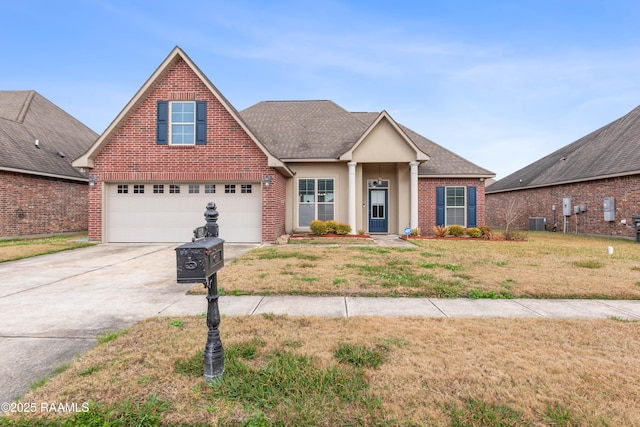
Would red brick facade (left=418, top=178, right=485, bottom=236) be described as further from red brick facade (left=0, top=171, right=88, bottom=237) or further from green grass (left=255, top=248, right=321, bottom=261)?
red brick facade (left=0, top=171, right=88, bottom=237)

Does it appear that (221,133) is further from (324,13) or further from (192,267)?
(192,267)

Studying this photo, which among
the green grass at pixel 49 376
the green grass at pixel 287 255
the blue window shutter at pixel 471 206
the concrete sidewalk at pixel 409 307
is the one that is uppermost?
the blue window shutter at pixel 471 206

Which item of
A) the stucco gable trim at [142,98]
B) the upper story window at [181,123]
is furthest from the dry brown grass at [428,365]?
the upper story window at [181,123]

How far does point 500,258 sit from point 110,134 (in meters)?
14.9

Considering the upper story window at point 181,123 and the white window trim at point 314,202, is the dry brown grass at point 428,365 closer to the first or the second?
the upper story window at point 181,123

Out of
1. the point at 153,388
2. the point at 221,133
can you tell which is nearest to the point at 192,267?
the point at 153,388

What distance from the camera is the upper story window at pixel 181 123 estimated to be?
12.2m

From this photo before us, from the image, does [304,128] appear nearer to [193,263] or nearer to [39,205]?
[39,205]

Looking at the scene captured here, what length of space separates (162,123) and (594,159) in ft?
79.3

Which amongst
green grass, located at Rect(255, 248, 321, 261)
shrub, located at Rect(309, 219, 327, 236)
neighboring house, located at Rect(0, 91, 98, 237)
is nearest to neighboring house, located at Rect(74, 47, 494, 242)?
shrub, located at Rect(309, 219, 327, 236)

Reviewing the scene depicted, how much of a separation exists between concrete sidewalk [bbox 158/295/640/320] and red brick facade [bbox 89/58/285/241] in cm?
758

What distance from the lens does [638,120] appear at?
1817cm

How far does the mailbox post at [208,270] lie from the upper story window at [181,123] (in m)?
10.7

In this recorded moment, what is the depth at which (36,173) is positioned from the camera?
47.3 feet
